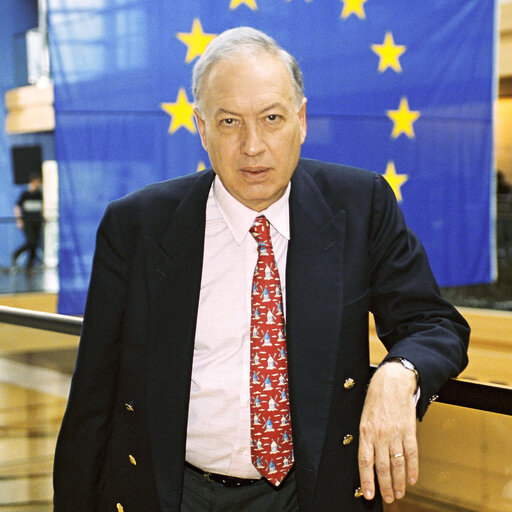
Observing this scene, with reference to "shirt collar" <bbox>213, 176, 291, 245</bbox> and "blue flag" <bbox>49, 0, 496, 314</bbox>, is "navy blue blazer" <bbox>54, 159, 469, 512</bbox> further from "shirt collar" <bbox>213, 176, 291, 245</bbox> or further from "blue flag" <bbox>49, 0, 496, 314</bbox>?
"blue flag" <bbox>49, 0, 496, 314</bbox>

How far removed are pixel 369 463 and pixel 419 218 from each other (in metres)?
5.36

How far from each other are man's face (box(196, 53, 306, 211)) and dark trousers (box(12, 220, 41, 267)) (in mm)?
9596

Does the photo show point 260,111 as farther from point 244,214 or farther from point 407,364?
point 407,364

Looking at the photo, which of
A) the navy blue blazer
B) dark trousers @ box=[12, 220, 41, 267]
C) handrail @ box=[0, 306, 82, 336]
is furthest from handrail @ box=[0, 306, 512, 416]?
dark trousers @ box=[12, 220, 41, 267]

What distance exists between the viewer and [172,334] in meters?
1.59

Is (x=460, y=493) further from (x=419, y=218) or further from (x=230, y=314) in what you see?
(x=419, y=218)

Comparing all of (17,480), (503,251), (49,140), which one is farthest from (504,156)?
(17,480)

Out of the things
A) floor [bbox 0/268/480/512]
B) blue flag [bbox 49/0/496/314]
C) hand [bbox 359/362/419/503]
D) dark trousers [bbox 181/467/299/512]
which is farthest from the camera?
blue flag [bbox 49/0/496/314]

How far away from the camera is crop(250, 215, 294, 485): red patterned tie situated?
1.56 metres

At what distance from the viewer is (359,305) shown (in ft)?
5.01

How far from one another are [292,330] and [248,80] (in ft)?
1.61

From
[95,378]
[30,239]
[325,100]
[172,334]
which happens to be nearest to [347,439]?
[172,334]

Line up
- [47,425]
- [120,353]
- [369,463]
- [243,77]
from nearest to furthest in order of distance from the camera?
[369,463] < [243,77] < [120,353] < [47,425]

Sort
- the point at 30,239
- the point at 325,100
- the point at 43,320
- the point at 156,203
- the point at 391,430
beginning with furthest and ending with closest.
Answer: the point at 30,239, the point at 325,100, the point at 43,320, the point at 156,203, the point at 391,430
